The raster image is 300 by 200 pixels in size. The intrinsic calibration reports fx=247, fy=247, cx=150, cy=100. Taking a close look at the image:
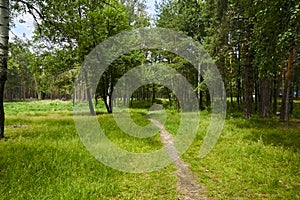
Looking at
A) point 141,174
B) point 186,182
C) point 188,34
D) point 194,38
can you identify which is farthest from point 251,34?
point 188,34

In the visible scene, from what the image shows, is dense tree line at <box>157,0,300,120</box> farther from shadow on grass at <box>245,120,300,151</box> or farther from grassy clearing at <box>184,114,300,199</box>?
grassy clearing at <box>184,114,300,199</box>

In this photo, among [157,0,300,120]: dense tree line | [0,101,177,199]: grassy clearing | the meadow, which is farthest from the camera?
[157,0,300,120]: dense tree line

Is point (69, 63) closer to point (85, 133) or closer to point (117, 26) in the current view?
point (117, 26)

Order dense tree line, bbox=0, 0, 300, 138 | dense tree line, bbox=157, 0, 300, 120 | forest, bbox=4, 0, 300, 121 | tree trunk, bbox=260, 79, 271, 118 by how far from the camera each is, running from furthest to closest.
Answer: tree trunk, bbox=260, 79, 271, 118
forest, bbox=4, 0, 300, 121
dense tree line, bbox=0, 0, 300, 138
dense tree line, bbox=157, 0, 300, 120

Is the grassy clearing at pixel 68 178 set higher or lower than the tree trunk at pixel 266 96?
lower

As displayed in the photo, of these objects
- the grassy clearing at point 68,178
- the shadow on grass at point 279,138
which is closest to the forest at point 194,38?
the shadow on grass at point 279,138

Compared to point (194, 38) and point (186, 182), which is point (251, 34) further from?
point (194, 38)

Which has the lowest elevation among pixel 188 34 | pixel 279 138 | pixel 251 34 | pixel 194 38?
pixel 279 138

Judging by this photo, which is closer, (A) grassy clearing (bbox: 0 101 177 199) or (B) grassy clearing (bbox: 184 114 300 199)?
(A) grassy clearing (bbox: 0 101 177 199)

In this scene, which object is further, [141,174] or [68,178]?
[141,174]

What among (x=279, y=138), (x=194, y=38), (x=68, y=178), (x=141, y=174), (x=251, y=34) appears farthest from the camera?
(x=194, y=38)

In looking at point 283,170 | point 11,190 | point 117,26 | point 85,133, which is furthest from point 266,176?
point 117,26

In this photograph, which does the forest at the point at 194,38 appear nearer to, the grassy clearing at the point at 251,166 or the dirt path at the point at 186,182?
the grassy clearing at the point at 251,166

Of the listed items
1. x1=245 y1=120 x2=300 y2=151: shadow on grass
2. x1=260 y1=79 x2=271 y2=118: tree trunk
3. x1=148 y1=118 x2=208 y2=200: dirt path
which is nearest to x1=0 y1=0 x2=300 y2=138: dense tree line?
x1=260 y1=79 x2=271 y2=118: tree trunk
